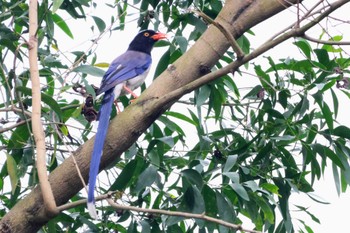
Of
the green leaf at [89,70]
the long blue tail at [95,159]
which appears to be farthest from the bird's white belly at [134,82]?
the long blue tail at [95,159]

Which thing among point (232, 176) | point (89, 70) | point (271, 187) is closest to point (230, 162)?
point (232, 176)

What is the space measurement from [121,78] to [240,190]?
0.94 m

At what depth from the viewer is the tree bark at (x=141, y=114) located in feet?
8.11

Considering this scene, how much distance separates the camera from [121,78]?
11.9ft

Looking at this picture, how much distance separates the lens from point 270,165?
3387mm

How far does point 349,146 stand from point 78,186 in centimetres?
132

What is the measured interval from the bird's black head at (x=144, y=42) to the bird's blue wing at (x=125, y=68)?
0.05 metres

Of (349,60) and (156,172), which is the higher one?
(349,60)

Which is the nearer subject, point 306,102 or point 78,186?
point 78,186

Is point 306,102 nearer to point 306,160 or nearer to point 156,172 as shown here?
point 306,160

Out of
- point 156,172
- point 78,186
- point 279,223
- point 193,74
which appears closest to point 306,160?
point 279,223

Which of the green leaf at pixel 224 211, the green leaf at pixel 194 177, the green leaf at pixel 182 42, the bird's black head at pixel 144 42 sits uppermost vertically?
the bird's black head at pixel 144 42

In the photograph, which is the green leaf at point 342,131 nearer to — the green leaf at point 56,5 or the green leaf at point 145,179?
the green leaf at point 145,179

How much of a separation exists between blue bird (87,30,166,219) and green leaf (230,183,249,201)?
1.71ft
